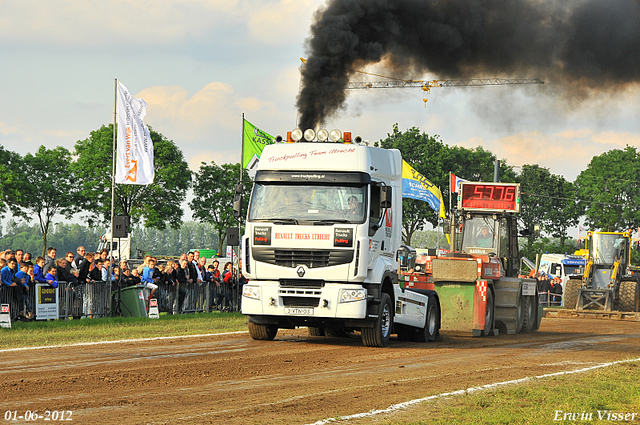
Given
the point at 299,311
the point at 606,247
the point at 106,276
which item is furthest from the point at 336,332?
the point at 606,247

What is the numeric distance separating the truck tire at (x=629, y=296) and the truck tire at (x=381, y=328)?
18034 millimetres

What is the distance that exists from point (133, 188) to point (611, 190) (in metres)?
50.4

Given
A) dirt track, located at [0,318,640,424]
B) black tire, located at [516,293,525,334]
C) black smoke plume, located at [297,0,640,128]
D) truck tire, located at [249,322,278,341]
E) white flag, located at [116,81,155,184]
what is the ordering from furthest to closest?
white flag, located at [116,81,155,184], black tire, located at [516,293,525,334], truck tire, located at [249,322,278,341], black smoke plume, located at [297,0,640,128], dirt track, located at [0,318,640,424]

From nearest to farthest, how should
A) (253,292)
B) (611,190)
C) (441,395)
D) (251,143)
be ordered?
(441,395)
(253,292)
(251,143)
(611,190)

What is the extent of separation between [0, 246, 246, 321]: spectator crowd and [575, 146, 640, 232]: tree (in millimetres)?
62408

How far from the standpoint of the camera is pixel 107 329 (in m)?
18.1

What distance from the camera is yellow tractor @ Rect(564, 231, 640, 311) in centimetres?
3012

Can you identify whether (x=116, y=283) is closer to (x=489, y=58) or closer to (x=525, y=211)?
(x=489, y=58)

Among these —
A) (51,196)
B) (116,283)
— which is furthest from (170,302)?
(51,196)

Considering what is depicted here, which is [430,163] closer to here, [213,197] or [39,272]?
[213,197]

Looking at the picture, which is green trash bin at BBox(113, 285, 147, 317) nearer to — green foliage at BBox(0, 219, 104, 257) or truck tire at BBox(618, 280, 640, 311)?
truck tire at BBox(618, 280, 640, 311)

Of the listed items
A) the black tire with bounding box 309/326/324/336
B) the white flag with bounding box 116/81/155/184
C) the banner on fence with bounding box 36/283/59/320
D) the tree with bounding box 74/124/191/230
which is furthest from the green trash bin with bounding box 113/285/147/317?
the tree with bounding box 74/124/191/230

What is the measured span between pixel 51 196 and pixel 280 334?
46809mm

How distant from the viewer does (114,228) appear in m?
21.5
